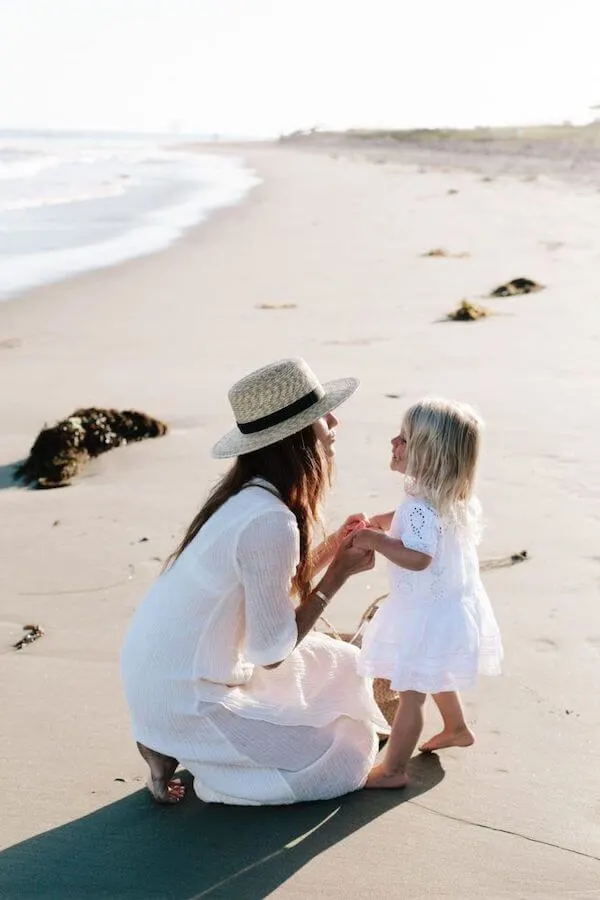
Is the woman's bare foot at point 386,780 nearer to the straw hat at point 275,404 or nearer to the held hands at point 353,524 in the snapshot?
the held hands at point 353,524

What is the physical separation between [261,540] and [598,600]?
71.0 inches

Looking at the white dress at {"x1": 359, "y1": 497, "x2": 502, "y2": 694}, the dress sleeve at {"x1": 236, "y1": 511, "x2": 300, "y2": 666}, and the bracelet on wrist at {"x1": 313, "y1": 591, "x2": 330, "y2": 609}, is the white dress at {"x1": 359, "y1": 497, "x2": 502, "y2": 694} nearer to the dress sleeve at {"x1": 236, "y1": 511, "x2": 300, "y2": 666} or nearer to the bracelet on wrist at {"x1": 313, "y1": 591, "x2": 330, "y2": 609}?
the bracelet on wrist at {"x1": 313, "y1": 591, "x2": 330, "y2": 609}

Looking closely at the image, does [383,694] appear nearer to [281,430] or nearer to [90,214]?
[281,430]

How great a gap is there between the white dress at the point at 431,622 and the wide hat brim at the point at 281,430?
0.40m

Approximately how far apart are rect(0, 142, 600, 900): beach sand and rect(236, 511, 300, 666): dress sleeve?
48 cm

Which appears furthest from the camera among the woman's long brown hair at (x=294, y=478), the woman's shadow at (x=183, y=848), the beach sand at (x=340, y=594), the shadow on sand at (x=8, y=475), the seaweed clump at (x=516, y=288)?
the seaweed clump at (x=516, y=288)

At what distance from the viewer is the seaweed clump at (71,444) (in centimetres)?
562

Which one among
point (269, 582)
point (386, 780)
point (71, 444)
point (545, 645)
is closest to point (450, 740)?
point (386, 780)

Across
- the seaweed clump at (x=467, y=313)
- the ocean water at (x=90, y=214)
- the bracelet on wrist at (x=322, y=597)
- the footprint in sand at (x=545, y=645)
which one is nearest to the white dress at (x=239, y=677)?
the bracelet on wrist at (x=322, y=597)

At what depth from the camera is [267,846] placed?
2838 millimetres

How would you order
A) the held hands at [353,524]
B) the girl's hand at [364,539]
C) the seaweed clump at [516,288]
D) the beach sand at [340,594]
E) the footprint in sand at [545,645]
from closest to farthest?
the beach sand at [340,594] → the girl's hand at [364,539] → the held hands at [353,524] → the footprint in sand at [545,645] → the seaweed clump at [516,288]

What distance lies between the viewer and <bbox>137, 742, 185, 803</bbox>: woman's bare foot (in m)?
3.00

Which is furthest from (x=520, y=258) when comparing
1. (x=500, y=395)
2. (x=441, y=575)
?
(x=441, y=575)

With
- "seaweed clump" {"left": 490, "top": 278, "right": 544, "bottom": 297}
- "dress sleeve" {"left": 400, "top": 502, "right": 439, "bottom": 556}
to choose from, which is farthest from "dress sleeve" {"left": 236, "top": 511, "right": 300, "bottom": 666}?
"seaweed clump" {"left": 490, "top": 278, "right": 544, "bottom": 297}
